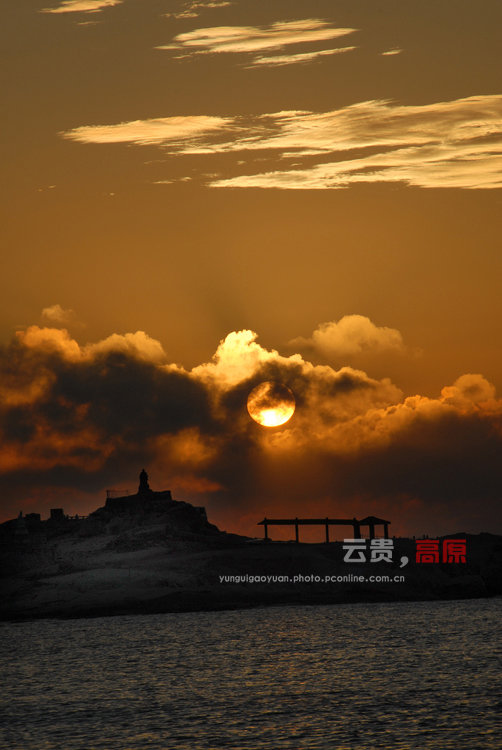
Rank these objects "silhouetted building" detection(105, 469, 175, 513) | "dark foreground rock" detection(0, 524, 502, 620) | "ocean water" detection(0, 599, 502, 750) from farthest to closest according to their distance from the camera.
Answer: "silhouetted building" detection(105, 469, 175, 513), "dark foreground rock" detection(0, 524, 502, 620), "ocean water" detection(0, 599, 502, 750)

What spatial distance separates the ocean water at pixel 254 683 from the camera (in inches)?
1763

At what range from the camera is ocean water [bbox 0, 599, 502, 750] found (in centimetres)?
4478

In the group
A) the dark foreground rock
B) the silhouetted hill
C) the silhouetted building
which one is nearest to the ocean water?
the dark foreground rock

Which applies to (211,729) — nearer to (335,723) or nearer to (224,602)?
(335,723)

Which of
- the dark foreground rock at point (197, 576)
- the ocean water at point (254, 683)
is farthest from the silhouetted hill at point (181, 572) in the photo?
the ocean water at point (254, 683)

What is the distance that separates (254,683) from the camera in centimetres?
6009

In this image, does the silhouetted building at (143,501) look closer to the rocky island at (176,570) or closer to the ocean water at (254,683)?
the rocky island at (176,570)

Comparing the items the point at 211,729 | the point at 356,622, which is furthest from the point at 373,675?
the point at 356,622

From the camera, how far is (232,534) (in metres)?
148

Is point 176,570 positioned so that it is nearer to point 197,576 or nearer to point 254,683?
point 197,576

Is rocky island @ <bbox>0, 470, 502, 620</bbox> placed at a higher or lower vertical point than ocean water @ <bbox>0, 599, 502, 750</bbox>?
higher

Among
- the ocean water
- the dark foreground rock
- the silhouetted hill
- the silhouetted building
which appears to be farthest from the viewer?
the silhouetted building

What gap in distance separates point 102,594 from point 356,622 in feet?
95.9

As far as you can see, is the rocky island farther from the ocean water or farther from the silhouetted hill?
the ocean water
